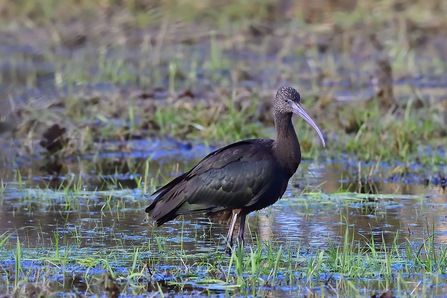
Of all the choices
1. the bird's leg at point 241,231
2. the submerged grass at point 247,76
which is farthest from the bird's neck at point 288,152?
the submerged grass at point 247,76

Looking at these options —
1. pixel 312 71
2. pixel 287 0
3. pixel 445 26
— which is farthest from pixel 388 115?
pixel 287 0

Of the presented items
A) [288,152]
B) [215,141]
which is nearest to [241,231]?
[288,152]

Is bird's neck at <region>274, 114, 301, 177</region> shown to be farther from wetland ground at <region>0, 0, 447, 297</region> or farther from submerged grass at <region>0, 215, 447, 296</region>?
submerged grass at <region>0, 215, 447, 296</region>

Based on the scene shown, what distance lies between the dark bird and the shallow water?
24 centimetres

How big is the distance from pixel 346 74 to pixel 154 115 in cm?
430

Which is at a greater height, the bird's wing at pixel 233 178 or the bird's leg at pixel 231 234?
the bird's wing at pixel 233 178

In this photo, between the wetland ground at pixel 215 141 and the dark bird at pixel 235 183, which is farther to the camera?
the dark bird at pixel 235 183

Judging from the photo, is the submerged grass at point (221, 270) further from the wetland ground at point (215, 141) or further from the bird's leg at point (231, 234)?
the bird's leg at point (231, 234)

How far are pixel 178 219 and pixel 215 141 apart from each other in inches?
115

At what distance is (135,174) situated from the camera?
27.9ft

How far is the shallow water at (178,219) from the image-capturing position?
546cm

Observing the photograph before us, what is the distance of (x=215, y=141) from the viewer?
32.8 feet

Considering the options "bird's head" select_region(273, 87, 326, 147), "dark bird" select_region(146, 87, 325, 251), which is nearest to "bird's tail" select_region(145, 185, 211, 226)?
"dark bird" select_region(146, 87, 325, 251)

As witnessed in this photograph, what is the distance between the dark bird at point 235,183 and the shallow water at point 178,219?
9.5 inches
